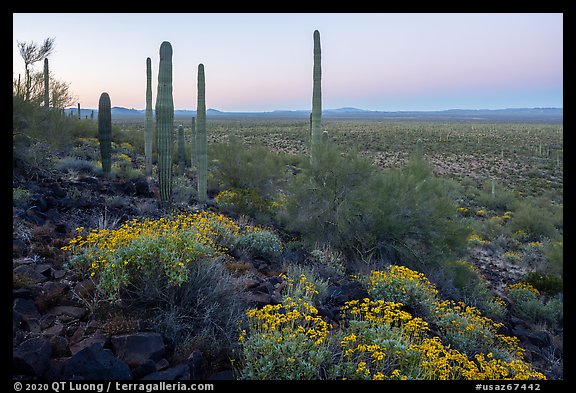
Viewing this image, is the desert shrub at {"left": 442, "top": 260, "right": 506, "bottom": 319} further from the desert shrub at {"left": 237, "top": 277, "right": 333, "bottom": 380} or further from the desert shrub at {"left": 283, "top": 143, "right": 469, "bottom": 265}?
the desert shrub at {"left": 237, "top": 277, "right": 333, "bottom": 380}

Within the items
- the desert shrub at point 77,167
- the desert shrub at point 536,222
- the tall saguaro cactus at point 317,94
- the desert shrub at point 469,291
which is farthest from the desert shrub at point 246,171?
the desert shrub at point 536,222

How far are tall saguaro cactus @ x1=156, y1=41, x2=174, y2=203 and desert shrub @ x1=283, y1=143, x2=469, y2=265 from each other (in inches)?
134

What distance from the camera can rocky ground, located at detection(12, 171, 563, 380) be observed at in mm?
3473

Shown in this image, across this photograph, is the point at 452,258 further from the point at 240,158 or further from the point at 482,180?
the point at 482,180

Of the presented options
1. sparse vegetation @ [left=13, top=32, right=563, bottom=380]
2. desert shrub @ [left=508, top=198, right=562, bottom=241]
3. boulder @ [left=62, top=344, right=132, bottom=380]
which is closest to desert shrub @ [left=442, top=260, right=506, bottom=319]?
sparse vegetation @ [left=13, top=32, right=563, bottom=380]

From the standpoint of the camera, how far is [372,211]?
945cm

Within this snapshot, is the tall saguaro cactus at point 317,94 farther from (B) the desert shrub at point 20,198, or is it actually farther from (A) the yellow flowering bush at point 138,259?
(A) the yellow flowering bush at point 138,259

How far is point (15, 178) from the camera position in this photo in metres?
10.3

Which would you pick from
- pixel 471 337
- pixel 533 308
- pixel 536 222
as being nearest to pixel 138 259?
pixel 471 337

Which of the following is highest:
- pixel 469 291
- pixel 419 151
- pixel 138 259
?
pixel 419 151

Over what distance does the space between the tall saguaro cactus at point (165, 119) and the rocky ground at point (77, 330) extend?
3279mm

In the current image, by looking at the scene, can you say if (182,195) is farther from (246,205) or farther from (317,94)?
(317,94)

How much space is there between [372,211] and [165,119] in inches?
240
